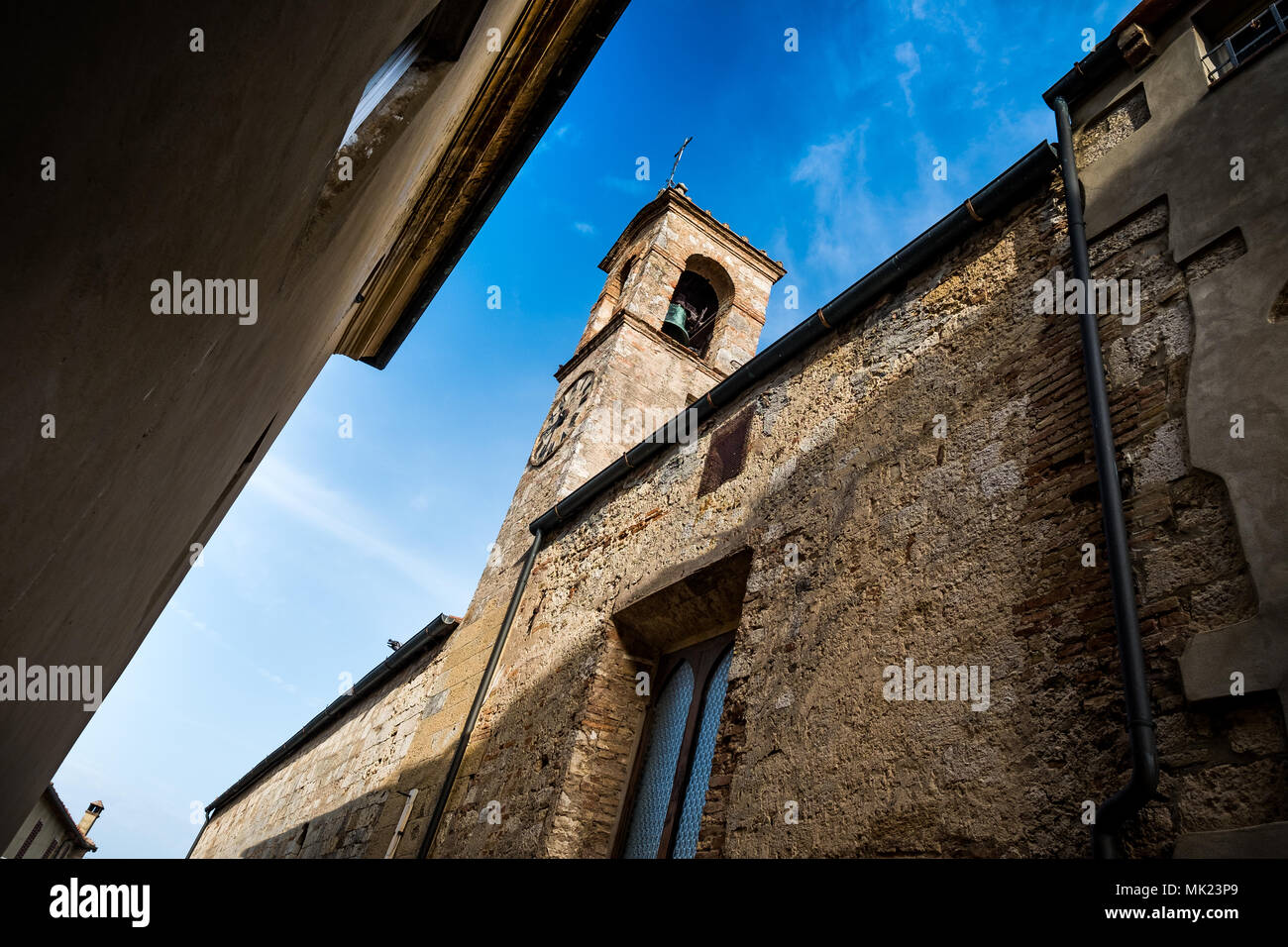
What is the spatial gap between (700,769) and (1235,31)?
4595 millimetres

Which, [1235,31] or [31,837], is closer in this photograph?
[1235,31]

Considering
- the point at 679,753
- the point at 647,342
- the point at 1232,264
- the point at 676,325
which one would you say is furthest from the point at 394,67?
the point at 676,325

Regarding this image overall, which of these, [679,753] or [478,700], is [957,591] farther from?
[478,700]

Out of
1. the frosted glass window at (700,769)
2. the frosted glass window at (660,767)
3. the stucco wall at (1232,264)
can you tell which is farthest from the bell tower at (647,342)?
the stucco wall at (1232,264)

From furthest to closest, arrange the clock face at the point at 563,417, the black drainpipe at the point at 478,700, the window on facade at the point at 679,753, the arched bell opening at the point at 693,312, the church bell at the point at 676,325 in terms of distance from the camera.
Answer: the arched bell opening at the point at 693,312
the church bell at the point at 676,325
the clock face at the point at 563,417
the black drainpipe at the point at 478,700
the window on facade at the point at 679,753

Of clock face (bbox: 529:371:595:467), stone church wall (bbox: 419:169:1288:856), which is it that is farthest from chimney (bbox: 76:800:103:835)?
stone church wall (bbox: 419:169:1288:856)

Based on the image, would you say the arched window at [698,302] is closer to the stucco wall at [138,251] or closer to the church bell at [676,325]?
the church bell at [676,325]

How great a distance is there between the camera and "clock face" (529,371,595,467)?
9820 mm

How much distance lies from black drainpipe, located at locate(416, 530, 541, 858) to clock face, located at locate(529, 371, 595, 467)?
2.00 metres

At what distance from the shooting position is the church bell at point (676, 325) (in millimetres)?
11602

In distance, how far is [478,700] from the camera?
22.7 feet

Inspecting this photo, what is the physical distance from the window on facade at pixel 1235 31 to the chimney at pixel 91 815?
3449 centimetres

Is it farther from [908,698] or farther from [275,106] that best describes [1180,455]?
[275,106]
